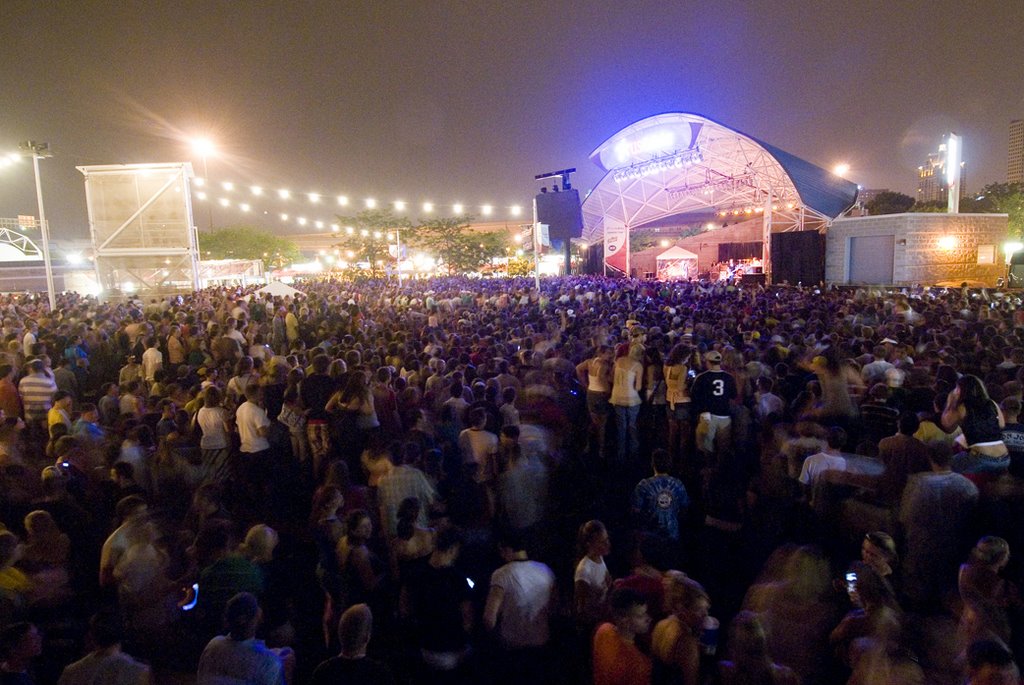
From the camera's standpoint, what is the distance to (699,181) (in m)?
35.1

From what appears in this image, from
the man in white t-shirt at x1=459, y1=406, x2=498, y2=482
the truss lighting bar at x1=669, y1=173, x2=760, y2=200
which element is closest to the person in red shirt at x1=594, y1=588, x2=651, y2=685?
the man in white t-shirt at x1=459, y1=406, x2=498, y2=482

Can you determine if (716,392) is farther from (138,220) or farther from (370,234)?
(370,234)

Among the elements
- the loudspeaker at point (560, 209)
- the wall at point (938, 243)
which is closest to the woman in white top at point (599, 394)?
the loudspeaker at point (560, 209)

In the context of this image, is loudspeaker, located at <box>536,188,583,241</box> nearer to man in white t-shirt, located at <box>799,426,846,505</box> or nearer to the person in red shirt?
man in white t-shirt, located at <box>799,426,846,505</box>

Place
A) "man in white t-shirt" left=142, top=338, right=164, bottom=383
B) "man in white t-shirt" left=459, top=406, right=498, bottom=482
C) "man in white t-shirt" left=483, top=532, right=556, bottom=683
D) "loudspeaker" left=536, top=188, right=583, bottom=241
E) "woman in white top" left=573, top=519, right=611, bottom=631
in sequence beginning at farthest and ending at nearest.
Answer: "loudspeaker" left=536, top=188, right=583, bottom=241 < "man in white t-shirt" left=142, top=338, right=164, bottom=383 < "man in white t-shirt" left=459, top=406, right=498, bottom=482 < "woman in white top" left=573, top=519, right=611, bottom=631 < "man in white t-shirt" left=483, top=532, right=556, bottom=683

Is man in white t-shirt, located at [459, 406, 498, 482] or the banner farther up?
the banner

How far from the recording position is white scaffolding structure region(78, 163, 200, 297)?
19.2 meters

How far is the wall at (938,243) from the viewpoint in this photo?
83.0 ft

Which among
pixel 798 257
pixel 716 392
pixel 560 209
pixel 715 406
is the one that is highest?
pixel 560 209

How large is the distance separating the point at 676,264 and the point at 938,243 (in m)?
15.6

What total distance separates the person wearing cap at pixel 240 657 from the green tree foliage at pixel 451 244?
1950 inches

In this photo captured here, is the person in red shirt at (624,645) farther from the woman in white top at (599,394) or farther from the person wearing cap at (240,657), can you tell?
the woman in white top at (599,394)

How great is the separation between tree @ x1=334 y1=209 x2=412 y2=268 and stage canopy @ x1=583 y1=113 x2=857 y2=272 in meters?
20.0

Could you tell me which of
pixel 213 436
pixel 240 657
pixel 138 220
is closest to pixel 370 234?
pixel 138 220
